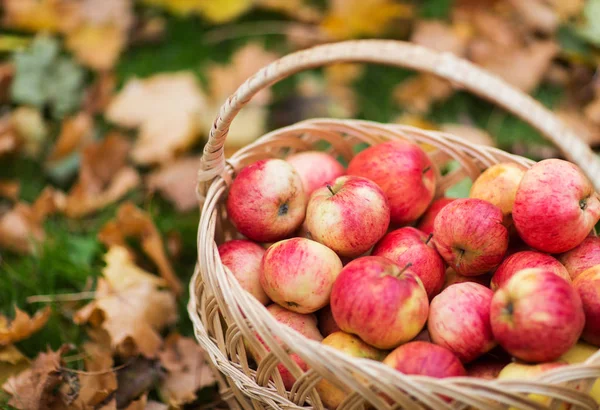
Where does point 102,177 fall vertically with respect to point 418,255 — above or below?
below

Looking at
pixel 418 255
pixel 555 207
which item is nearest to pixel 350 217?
pixel 418 255

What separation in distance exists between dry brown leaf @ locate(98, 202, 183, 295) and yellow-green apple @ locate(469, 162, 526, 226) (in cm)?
90

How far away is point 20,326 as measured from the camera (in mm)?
1390

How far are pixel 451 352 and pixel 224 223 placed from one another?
25.0 inches

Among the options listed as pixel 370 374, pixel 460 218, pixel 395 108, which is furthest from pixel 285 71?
pixel 395 108

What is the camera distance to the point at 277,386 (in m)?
0.99

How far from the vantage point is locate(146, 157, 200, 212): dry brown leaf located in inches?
77.8

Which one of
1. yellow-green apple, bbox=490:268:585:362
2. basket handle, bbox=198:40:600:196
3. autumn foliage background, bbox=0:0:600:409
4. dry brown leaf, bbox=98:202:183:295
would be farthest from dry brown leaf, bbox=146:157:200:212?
yellow-green apple, bbox=490:268:585:362

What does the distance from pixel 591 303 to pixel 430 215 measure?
43 cm

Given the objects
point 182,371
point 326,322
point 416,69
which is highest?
point 416,69

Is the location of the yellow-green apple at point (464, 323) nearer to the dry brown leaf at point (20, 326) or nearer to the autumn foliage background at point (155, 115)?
the autumn foliage background at point (155, 115)

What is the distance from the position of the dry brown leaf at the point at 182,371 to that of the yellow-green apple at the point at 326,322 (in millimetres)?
387

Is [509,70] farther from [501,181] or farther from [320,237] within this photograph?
[320,237]

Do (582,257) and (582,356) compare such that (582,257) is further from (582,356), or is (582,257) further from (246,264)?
(246,264)
